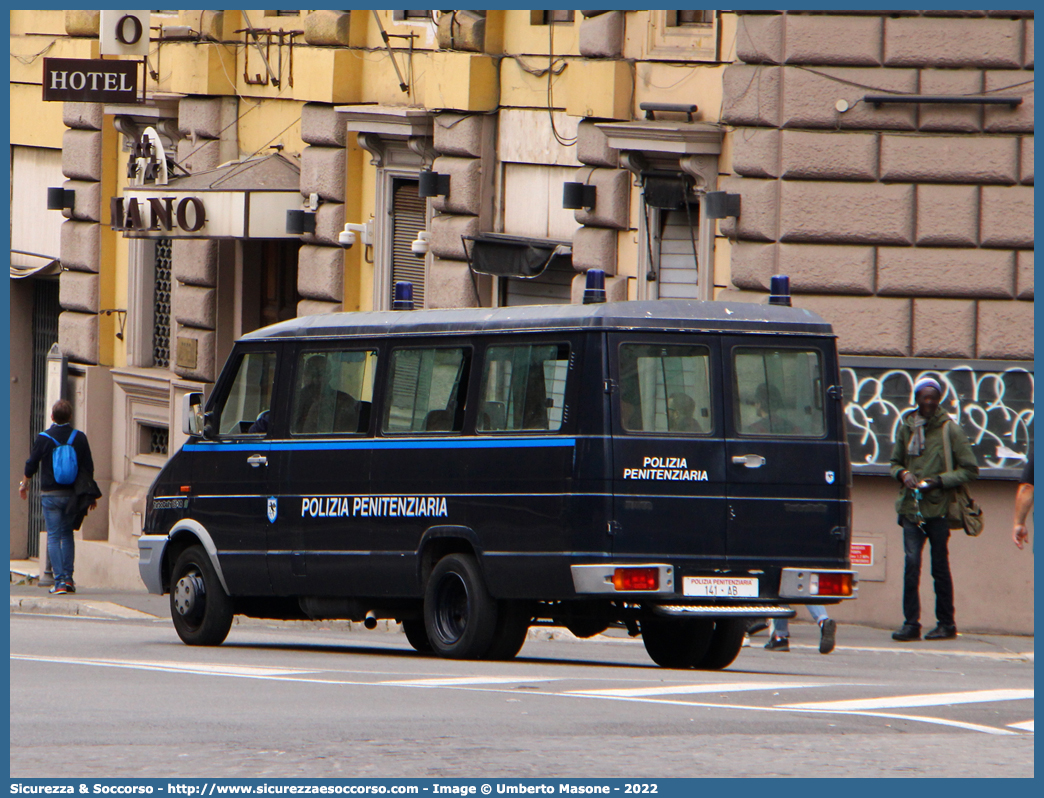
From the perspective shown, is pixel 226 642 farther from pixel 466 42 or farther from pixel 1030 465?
pixel 466 42

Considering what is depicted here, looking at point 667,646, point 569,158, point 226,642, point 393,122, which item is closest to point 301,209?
point 393,122

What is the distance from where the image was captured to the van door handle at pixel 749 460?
39.2 ft

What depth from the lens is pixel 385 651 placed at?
13969 millimetres

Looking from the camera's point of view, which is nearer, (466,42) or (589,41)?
(589,41)

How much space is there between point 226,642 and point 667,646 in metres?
3.59

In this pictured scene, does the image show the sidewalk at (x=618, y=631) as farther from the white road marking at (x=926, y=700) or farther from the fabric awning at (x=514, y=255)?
the fabric awning at (x=514, y=255)

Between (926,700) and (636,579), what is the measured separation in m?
1.93

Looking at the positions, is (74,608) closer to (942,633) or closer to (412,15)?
(412,15)

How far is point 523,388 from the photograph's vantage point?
12.2m

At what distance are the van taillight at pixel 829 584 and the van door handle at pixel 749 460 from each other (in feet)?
2.46

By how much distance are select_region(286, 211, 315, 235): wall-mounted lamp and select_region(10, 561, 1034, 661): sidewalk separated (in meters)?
4.21

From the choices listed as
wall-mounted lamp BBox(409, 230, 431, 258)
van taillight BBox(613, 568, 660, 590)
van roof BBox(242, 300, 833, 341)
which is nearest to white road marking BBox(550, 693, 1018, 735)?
van taillight BBox(613, 568, 660, 590)

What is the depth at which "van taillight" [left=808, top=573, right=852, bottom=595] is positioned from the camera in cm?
1203

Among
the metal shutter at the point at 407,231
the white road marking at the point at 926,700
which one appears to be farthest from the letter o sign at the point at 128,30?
the white road marking at the point at 926,700
